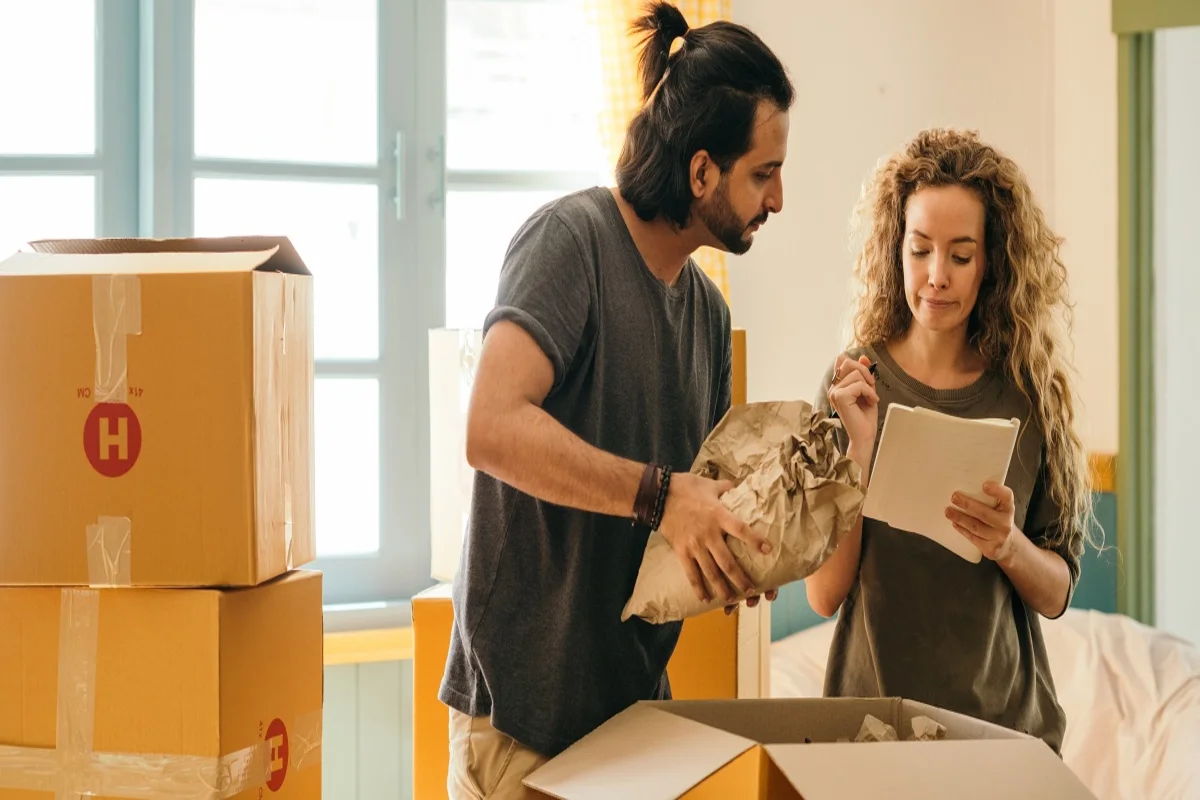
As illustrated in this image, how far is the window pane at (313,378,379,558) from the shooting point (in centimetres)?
274

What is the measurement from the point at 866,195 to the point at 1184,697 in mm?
1521

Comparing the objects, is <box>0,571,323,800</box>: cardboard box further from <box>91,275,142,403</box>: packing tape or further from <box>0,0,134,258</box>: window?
<box>0,0,134,258</box>: window

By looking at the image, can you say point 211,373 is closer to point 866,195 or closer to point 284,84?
point 866,195

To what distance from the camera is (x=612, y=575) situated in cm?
128

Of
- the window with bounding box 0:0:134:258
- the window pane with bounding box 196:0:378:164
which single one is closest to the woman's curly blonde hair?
the window pane with bounding box 196:0:378:164

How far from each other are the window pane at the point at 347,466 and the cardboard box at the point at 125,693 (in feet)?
4.81

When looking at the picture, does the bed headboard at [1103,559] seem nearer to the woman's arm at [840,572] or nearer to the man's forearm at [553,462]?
the woman's arm at [840,572]

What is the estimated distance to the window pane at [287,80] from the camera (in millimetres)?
2629

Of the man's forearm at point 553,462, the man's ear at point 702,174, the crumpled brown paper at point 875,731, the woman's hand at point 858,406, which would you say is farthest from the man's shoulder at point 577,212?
the crumpled brown paper at point 875,731

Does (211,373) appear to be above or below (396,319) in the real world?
below

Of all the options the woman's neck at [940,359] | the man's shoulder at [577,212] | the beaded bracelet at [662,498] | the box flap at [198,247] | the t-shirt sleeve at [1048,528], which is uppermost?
the man's shoulder at [577,212]

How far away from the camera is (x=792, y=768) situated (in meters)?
0.94

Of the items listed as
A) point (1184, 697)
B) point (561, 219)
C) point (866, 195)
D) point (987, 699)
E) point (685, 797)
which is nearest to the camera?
point (685, 797)

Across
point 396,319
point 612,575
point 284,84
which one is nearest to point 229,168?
point 284,84
